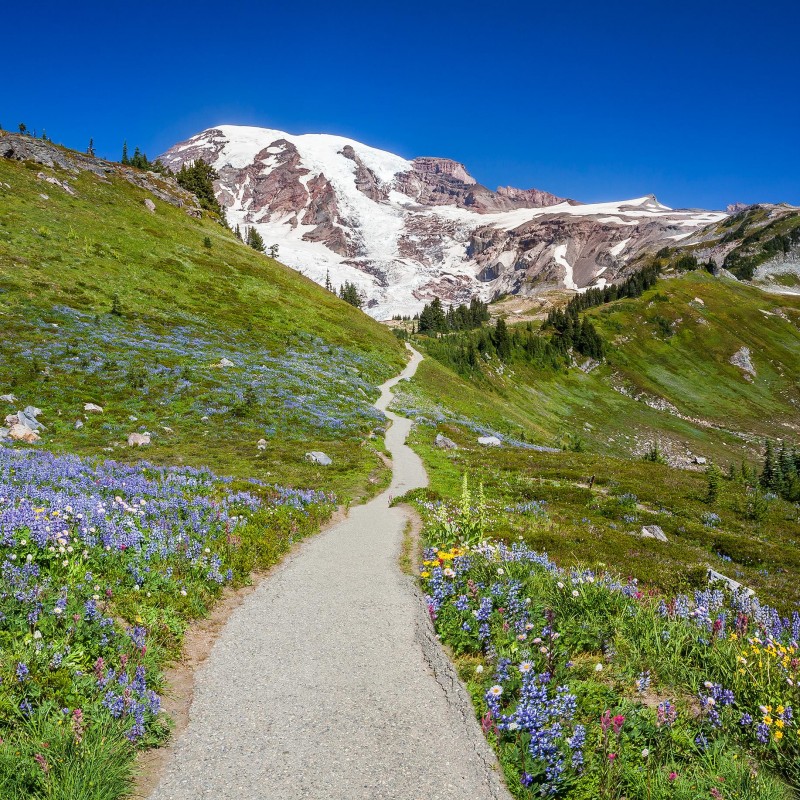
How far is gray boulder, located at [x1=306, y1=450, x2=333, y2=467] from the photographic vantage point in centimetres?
2550

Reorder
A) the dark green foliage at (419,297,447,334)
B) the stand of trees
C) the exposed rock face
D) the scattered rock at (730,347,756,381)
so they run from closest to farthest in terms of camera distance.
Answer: the stand of trees < the exposed rock face < the scattered rock at (730,347,756,381) < the dark green foliage at (419,297,447,334)

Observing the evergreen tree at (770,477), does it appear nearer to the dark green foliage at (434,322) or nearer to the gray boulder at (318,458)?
the gray boulder at (318,458)

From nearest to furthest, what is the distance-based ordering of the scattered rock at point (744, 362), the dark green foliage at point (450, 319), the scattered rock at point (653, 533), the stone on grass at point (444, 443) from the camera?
1. the scattered rock at point (653, 533)
2. the stone on grass at point (444, 443)
3. the scattered rock at point (744, 362)
4. the dark green foliage at point (450, 319)

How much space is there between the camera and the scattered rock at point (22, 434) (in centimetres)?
2286

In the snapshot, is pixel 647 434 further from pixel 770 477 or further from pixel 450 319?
pixel 450 319

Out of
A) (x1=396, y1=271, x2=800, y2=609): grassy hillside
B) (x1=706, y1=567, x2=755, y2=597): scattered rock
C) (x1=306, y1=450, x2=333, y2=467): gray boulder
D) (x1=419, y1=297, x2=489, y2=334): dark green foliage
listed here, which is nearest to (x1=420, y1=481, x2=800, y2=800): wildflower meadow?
(x1=706, y1=567, x2=755, y2=597): scattered rock

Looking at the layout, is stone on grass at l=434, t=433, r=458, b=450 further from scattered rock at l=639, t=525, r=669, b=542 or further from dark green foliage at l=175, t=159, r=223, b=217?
dark green foliage at l=175, t=159, r=223, b=217

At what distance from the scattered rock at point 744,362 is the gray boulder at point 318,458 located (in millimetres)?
148810

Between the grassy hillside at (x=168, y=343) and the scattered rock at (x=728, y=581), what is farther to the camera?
the grassy hillside at (x=168, y=343)

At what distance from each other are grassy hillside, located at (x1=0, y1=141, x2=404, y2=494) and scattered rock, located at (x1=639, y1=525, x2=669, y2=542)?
1328 cm

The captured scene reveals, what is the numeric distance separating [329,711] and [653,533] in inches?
747

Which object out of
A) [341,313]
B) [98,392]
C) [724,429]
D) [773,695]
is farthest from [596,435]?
[773,695]

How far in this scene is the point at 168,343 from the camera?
150ft

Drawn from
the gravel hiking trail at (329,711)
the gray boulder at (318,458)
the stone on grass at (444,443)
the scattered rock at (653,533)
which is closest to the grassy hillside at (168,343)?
the gray boulder at (318,458)
